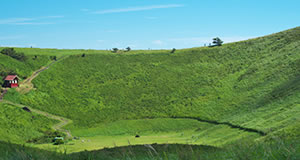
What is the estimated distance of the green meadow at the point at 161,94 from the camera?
218ft

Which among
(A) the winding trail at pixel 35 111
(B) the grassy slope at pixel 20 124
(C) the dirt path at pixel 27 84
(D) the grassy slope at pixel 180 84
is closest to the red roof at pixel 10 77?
(A) the winding trail at pixel 35 111

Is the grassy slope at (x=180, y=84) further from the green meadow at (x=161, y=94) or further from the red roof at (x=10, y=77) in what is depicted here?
the red roof at (x=10, y=77)

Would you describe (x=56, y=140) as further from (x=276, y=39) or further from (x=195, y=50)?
(x=276, y=39)

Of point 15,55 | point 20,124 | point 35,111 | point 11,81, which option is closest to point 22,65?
point 15,55

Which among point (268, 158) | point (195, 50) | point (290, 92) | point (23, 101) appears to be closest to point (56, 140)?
point (23, 101)

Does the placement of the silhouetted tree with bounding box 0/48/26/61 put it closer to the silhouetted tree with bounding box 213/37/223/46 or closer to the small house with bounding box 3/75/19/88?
the small house with bounding box 3/75/19/88

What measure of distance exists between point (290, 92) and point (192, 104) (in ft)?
105

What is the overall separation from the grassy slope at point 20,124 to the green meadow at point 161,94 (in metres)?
0.24

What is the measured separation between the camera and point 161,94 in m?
101

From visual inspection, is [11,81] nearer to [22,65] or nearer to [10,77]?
[10,77]

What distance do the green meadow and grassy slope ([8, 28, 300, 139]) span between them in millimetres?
317

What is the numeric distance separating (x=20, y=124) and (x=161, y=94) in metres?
45.0

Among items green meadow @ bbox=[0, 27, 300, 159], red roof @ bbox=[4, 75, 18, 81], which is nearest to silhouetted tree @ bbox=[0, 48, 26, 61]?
green meadow @ bbox=[0, 27, 300, 159]

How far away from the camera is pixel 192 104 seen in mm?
92875
